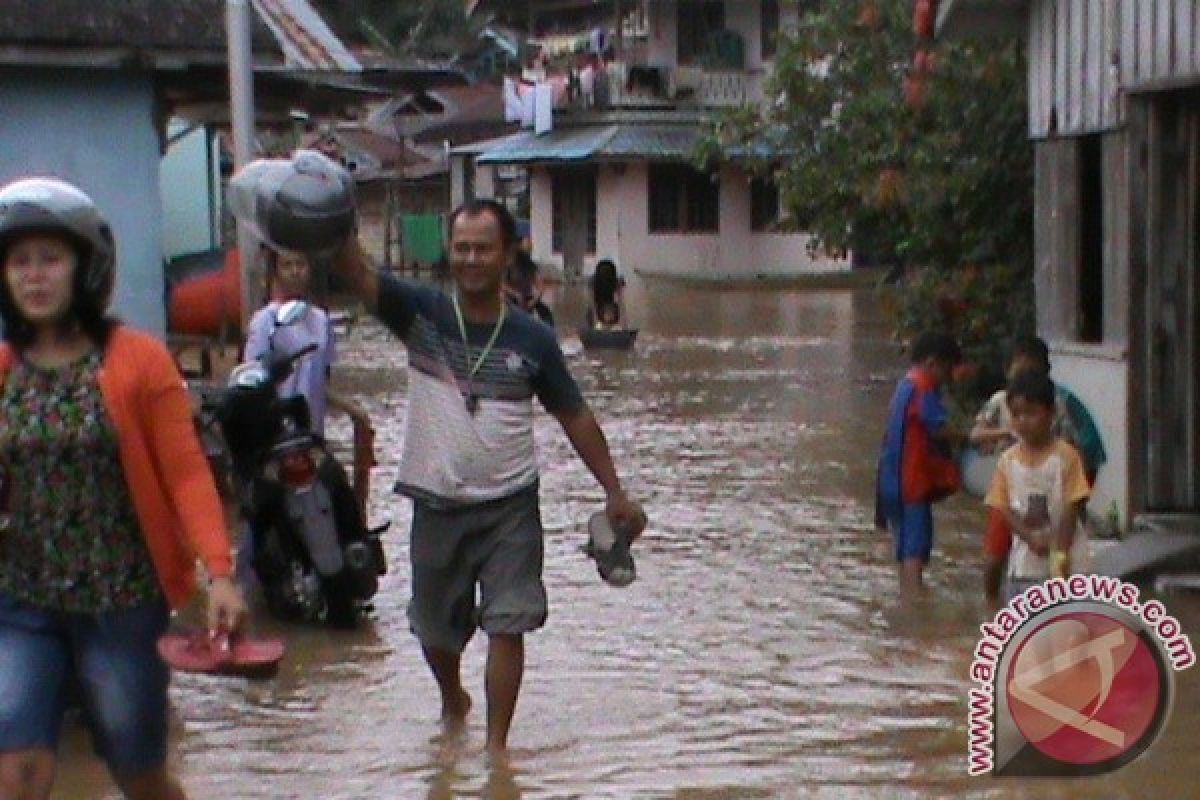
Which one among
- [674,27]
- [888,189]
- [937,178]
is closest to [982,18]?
[937,178]

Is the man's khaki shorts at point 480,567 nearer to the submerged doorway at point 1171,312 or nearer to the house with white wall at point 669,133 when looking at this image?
the submerged doorway at point 1171,312

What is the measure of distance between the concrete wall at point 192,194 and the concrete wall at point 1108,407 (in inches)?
371

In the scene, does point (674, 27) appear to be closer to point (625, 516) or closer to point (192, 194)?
point (192, 194)

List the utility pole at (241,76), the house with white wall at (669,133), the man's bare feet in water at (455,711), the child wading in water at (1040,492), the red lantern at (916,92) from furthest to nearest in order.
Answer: the house with white wall at (669,133) < the red lantern at (916,92) < the utility pole at (241,76) < the child wading in water at (1040,492) < the man's bare feet in water at (455,711)

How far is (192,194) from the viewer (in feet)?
63.5

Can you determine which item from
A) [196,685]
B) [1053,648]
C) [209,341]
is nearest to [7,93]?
[209,341]

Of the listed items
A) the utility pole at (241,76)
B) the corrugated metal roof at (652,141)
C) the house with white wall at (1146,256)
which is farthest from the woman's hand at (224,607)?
the corrugated metal roof at (652,141)

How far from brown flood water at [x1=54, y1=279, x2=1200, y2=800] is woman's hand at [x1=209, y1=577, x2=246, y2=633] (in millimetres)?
1851

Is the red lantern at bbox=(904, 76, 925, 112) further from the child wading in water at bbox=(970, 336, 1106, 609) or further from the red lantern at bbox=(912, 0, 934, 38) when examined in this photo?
the child wading in water at bbox=(970, 336, 1106, 609)

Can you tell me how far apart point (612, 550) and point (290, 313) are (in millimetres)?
2962

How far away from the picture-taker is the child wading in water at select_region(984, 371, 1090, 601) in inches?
317

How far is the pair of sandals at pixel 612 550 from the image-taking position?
22.8 feet

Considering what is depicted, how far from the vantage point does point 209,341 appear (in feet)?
44.1

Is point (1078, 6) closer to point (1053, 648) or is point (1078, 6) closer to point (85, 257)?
point (1053, 648)
